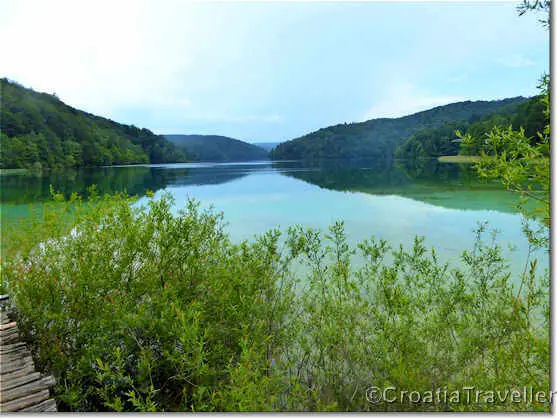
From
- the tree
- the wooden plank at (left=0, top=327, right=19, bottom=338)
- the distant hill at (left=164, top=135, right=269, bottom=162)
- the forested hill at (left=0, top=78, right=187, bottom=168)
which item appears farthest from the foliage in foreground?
the distant hill at (left=164, top=135, right=269, bottom=162)

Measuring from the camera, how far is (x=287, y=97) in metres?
4.90

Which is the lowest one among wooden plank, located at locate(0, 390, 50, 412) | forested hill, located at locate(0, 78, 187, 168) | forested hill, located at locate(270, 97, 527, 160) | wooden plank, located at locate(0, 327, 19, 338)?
wooden plank, located at locate(0, 390, 50, 412)

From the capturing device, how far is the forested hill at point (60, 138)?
5348 mm

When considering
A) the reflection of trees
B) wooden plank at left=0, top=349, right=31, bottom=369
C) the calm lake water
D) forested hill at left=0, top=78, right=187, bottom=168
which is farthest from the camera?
the calm lake water

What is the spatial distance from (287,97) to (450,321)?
11.5 feet

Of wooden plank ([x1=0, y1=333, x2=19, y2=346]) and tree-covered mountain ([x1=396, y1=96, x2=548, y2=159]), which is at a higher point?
tree-covered mountain ([x1=396, y1=96, x2=548, y2=159])

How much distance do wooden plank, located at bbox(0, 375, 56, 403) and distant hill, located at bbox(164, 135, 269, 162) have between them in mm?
10270

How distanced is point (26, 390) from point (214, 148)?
12644 mm

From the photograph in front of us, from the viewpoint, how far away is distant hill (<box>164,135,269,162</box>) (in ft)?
41.7

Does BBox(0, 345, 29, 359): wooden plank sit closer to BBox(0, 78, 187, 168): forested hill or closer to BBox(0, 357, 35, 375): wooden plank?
BBox(0, 357, 35, 375): wooden plank

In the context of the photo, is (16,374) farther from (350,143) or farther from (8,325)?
(350,143)

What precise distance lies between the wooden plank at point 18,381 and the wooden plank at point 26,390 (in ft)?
0.07
